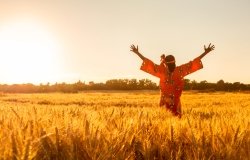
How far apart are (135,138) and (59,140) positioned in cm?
82

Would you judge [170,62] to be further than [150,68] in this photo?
No

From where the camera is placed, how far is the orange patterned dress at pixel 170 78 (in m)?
9.28

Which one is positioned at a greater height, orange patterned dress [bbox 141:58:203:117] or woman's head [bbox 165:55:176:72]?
woman's head [bbox 165:55:176:72]

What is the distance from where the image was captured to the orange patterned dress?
9.28 meters

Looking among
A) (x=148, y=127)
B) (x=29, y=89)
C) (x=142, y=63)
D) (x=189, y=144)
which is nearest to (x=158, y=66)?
(x=142, y=63)

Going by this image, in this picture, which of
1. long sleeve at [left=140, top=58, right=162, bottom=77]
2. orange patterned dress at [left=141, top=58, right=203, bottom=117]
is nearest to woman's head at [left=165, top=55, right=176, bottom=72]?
orange patterned dress at [left=141, top=58, right=203, bottom=117]

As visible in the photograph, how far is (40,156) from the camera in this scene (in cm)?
260

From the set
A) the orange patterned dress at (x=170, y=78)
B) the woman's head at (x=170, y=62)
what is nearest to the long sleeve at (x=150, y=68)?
the orange patterned dress at (x=170, y=78)

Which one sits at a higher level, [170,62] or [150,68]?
[170,62]

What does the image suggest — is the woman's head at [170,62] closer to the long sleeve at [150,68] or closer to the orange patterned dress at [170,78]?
the orange patterned dress at [170,78]

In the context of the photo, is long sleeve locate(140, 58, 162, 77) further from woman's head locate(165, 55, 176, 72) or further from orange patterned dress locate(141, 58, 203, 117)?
woman's head locate(165, 55, 176, 72)

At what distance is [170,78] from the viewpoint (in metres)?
9.39

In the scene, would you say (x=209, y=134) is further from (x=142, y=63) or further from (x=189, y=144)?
(x=142, y=63)

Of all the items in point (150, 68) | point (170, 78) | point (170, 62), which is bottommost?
point (170, 78)
